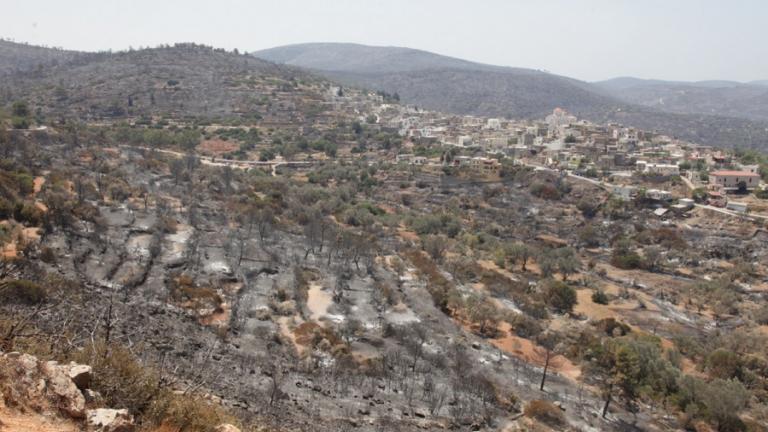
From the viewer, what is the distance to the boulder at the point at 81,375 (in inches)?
187

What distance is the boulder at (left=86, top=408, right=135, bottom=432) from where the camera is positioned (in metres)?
4.18

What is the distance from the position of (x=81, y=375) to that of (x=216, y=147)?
49.2 metres

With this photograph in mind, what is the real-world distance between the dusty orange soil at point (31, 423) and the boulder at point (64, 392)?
100 mm

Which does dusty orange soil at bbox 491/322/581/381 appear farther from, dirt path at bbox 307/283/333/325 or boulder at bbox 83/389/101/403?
boulder at bbox 83/389/101/403

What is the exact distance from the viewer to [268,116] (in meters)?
68.0

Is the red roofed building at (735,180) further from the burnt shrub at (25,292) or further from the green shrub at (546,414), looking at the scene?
the burnt shrub at (25,292)

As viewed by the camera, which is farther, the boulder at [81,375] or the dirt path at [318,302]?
the dirt path at [318,302]

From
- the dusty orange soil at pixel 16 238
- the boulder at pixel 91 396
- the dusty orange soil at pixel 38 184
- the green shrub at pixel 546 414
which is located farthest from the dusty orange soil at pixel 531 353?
the dusty orange soil at pixel 38 184

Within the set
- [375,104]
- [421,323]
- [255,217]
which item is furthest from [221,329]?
[375,104]

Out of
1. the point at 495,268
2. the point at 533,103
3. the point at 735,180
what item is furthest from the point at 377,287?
the point at 533,103

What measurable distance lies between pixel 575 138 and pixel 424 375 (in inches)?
2127

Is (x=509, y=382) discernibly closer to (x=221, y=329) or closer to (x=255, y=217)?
(x=221, y=329)

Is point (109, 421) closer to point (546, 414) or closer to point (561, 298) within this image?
point (546, 414)

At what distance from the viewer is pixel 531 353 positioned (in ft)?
55.0
